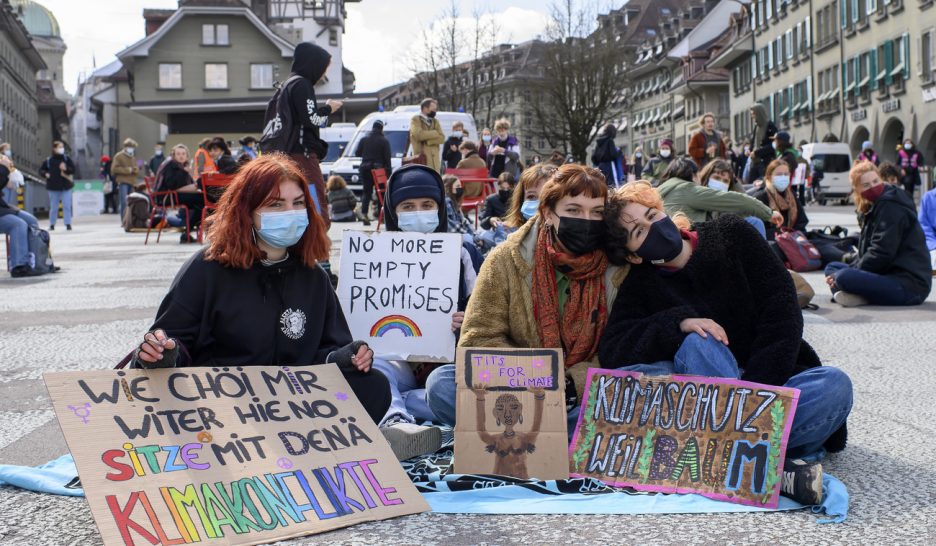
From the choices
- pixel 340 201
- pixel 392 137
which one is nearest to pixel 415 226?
pixel 340 201

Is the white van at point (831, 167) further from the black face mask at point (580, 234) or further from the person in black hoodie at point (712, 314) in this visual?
the black face mask at point (580, 234)

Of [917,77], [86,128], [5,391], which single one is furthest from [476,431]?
[86,128]

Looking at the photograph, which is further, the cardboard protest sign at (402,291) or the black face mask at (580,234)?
the cardboard protest sign at (402,291)

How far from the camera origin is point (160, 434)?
160 inches

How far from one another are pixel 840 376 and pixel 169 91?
206 ft

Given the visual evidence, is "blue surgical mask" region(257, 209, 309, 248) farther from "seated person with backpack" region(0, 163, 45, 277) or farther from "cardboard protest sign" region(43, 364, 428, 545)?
"seated person with backpack" region(0, 163, 45, 277)

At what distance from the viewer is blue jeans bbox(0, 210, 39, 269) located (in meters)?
14.3

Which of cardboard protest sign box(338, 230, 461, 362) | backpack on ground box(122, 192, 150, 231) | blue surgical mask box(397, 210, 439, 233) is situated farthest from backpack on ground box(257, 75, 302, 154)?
backpack on ground box(122, 192, 150, 231)

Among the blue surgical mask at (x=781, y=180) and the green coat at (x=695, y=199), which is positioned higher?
the blue surgical mask at (x=781, y=180)

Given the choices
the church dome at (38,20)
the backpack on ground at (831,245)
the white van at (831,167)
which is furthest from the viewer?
the church dome at (38,20)

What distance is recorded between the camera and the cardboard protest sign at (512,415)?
4.55 m

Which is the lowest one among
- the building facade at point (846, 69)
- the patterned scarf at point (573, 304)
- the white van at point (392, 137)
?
the patterned scarf at point (573, 304)

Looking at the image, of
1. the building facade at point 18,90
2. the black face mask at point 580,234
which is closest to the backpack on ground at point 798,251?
the black face mask at point 580,234

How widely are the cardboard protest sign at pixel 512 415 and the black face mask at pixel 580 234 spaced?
Result: 0.48 metres
